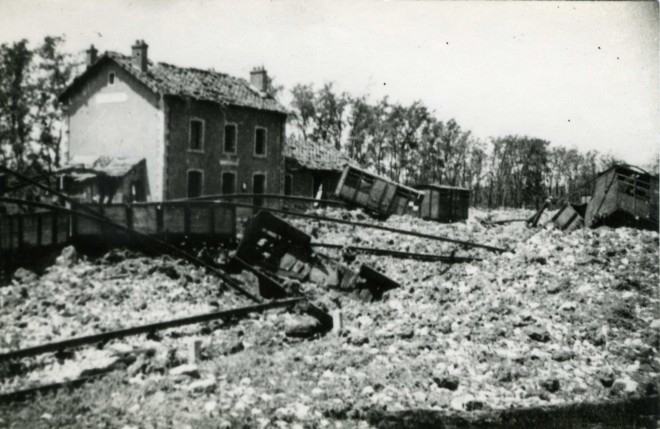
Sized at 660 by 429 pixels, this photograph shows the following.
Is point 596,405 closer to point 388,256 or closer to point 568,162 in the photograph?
point 388,256

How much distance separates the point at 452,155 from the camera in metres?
50.5

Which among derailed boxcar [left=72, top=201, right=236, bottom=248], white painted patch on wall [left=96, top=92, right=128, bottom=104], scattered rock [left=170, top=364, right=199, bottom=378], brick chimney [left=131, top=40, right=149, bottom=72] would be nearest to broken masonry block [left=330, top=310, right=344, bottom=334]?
scattered rock [left=170, top=364, right=199, bottom=378]

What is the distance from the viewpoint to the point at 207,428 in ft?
13.3

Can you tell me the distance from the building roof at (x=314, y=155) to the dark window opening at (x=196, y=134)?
6080 millimetres

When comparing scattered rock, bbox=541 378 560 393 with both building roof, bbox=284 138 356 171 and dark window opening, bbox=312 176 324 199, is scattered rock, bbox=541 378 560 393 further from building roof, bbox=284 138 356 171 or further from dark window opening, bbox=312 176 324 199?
dark window opening, bbox=312 176 324 199

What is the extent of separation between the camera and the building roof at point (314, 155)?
96.4ft

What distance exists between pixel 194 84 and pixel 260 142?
4287 mm

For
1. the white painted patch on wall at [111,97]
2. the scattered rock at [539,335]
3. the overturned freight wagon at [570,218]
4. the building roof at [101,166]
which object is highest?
the white painted patch on wall at [111,97]

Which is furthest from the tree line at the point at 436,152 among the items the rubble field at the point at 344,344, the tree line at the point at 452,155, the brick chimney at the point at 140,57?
the rubble field at the point at 344,344

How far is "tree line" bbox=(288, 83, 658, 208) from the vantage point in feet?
145

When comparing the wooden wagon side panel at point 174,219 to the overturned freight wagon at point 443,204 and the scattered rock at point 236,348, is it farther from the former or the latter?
the overturned freight wagon at point 443,204

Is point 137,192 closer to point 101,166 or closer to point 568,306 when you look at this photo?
point 101,166

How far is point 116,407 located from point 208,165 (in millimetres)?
19658

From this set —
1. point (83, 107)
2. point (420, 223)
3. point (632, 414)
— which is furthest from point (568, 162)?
point (632, 414)
